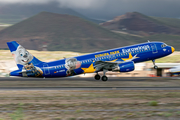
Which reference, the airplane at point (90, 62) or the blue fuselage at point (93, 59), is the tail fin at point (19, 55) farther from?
the blue fuselage at point (93, 59)

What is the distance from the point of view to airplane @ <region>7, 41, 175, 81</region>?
35625mm

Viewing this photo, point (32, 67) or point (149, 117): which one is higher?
point (32, 67)

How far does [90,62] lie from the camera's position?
3791 cm

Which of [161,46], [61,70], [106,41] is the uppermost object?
[106,41]

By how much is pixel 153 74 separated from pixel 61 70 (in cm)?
2710

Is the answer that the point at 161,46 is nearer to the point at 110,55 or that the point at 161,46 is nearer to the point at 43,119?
the point at 110,55

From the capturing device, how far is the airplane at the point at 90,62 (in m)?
35.6

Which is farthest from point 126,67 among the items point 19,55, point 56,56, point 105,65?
point 56,56

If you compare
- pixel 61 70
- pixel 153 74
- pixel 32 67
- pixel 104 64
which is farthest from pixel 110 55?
pixel 153 74

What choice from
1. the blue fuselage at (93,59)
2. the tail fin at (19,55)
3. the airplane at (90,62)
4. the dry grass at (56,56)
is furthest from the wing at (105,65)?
the dry grass at (56,56)

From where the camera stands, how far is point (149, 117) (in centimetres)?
1297

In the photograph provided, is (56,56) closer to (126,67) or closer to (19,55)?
(19,55)

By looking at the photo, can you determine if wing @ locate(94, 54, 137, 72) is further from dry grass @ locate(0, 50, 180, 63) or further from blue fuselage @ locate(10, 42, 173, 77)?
dry grass @ locate(0, 50, 180, 63)

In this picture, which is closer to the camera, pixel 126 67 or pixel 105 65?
pixel 126 67
